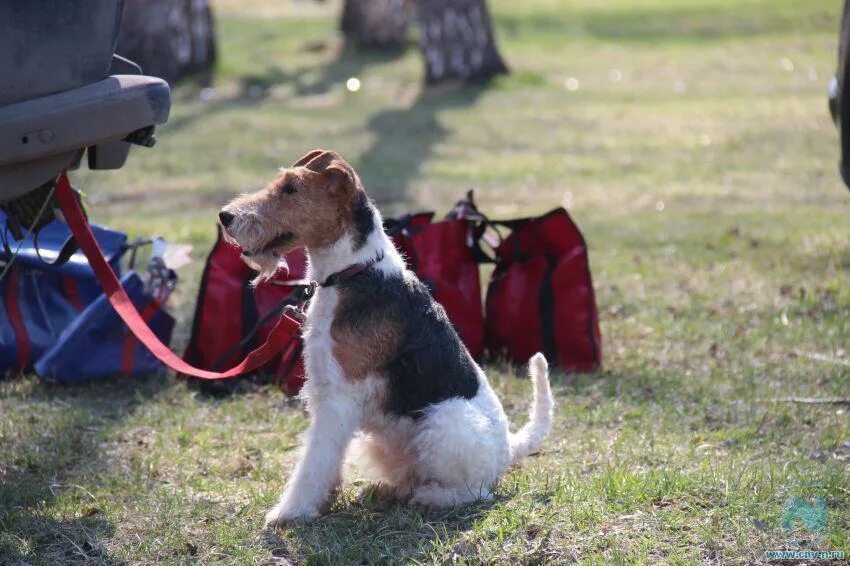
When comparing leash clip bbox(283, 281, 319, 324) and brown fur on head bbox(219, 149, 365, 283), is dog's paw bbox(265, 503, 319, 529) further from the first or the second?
brown fur on head bbox(219, 149, 365, 283)

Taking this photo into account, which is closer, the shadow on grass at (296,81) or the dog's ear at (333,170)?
the dog's ear at (333,170)

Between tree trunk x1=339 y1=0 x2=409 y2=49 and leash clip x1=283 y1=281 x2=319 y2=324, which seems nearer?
leash clip x1=283 y1=281 x2=319 y2=324

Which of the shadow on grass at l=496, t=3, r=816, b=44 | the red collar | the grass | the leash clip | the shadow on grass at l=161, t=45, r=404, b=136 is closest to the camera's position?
the grass

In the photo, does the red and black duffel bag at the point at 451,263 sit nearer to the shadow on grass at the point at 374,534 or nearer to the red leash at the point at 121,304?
the red leash at the point at 121,304

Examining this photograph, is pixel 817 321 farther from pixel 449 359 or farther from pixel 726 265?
pixel 449 359

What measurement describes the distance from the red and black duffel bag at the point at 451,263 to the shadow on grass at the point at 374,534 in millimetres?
1801

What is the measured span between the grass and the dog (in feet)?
0.58

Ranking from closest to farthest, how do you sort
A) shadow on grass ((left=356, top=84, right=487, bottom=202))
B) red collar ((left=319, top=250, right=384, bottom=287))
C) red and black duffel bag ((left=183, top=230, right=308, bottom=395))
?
red collar ((left=319, top=250, right=384, bottom=287)) → red and black duffel bag ((left=183, top=230, right=308, bottom=395)) → shadow on grass ((left=356, top=84, right=487, bottom=202))

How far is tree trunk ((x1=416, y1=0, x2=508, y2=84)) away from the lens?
50.4 ft

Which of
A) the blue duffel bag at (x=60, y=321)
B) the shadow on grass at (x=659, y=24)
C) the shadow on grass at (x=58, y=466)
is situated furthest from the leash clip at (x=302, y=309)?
the shadow on grass at (x=659, y=24)

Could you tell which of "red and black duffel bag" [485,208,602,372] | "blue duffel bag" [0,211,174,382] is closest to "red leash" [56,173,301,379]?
"blue duffel bag" [0,211,174,382]

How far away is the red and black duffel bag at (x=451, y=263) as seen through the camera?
5.65m

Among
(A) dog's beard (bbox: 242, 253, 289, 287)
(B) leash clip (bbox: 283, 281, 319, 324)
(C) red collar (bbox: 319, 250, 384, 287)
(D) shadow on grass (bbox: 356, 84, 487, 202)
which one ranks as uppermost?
(A) dog's beard (bbox: 242, 253, 289, 287)

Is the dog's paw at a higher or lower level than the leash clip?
lower
